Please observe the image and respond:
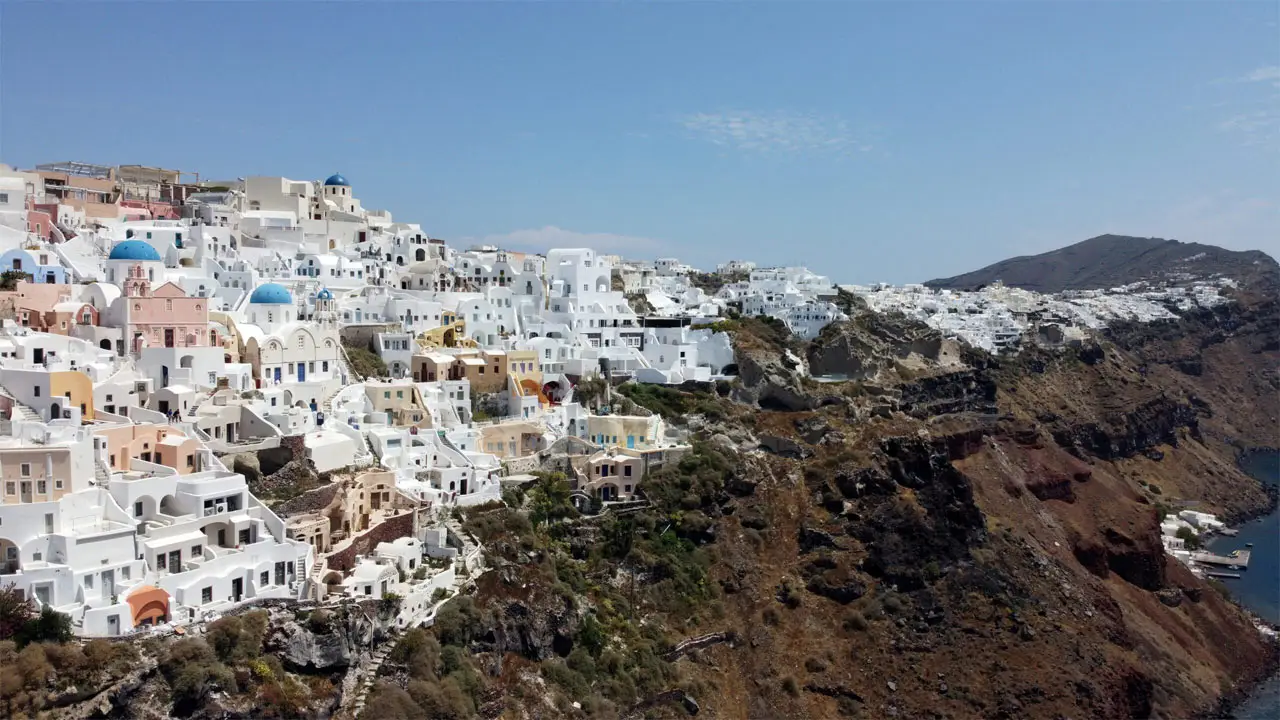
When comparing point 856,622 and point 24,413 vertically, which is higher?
point 24,413

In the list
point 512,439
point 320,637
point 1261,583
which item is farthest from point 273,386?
point 1261,583

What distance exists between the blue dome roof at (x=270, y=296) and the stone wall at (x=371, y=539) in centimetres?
1151

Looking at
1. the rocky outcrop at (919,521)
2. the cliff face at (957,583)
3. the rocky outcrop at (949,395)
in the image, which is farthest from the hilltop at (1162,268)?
the rocky outcrop at (919,521)

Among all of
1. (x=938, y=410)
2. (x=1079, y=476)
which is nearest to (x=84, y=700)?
(x=938, y=410)

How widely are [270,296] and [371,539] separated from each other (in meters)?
12.6

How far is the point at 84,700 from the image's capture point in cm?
1834

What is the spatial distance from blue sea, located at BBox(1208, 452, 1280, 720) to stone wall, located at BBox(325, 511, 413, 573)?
33.2 metres

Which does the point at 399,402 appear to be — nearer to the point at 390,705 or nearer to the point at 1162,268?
the point at 390,705

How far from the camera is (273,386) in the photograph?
3117 centimetres

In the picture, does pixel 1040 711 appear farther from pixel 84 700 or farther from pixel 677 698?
pixel 84 700

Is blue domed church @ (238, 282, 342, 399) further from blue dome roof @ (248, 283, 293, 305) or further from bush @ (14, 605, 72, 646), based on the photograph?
bush @ (14, 605, 72, 646)

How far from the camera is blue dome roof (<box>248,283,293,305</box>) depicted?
3491 centimetres

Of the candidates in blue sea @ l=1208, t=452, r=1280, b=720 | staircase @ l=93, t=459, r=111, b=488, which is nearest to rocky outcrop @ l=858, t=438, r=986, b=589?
blue sea @ l=1208, t=452, r=1280, b=720

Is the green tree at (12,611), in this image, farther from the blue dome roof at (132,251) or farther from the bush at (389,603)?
the blue dome roof at (132,251)
